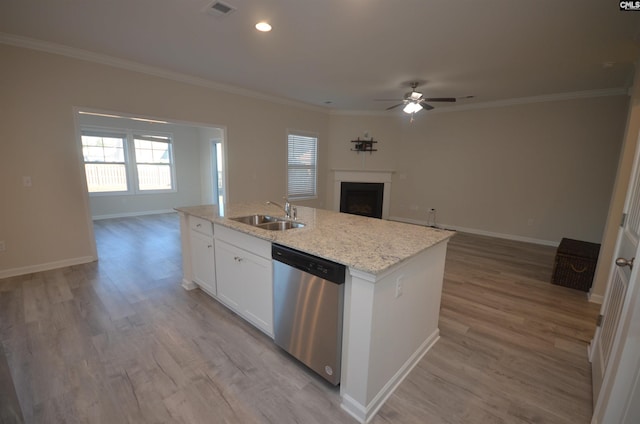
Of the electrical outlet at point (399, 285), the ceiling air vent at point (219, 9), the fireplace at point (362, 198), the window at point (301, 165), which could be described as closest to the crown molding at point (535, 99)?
the window at point (301, 165)

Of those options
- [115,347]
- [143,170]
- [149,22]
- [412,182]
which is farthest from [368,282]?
[143,170]

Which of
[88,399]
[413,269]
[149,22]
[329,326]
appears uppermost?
[149,22]

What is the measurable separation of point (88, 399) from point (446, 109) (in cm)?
673

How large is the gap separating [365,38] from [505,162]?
13.3ft

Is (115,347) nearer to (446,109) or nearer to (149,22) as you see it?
(149,22)

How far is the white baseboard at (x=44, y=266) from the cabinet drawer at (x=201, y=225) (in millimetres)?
2068

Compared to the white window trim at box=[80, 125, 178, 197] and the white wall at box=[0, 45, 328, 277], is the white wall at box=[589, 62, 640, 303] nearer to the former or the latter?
the white wall at box=[0, 45, 328, 277]

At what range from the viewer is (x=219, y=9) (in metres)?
2.31

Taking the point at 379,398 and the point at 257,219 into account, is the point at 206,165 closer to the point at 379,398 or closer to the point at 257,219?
the point at 257,219

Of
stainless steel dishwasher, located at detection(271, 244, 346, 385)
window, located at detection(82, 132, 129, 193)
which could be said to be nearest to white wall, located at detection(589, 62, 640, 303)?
stainless steel dishwasher, located at detection(271, 244, 346, 385)

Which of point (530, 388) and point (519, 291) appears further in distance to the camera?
point (519, 291)

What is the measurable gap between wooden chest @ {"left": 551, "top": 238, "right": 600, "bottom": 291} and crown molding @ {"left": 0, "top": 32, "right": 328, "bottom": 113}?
17.1ft

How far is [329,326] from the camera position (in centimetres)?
164

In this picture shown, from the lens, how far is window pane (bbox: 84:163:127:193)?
20.4 feet
